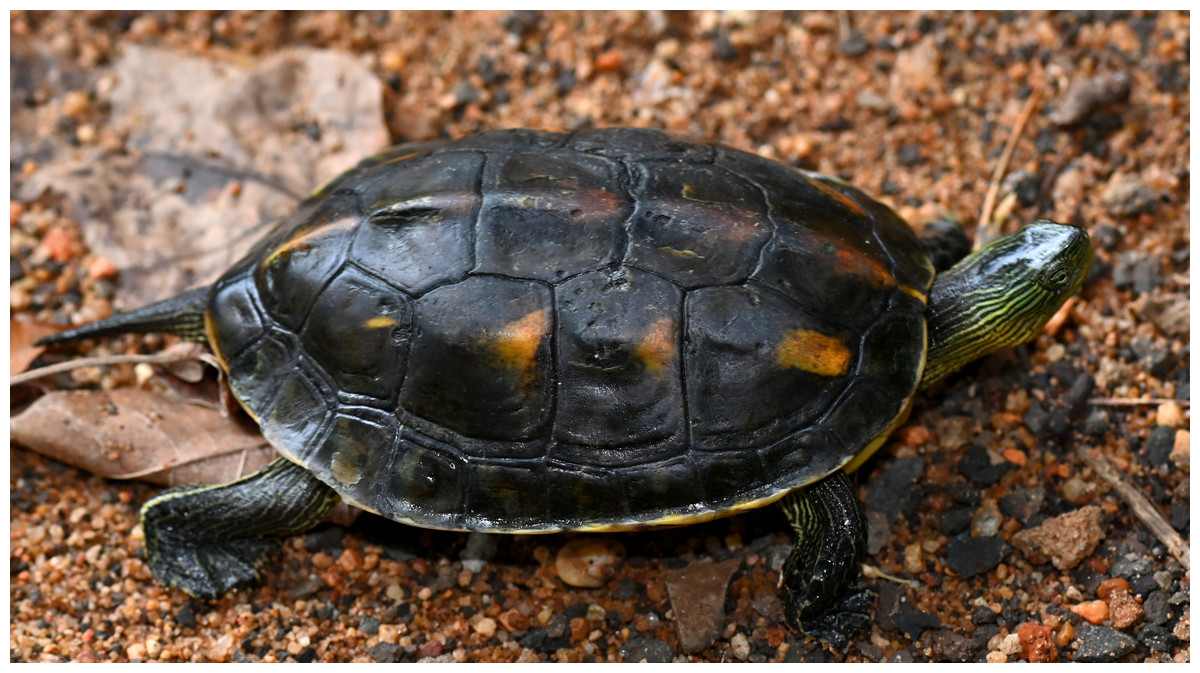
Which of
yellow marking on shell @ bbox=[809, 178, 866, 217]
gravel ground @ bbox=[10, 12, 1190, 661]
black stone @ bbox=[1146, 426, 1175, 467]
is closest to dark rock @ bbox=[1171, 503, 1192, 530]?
gravel ground @ bbox=[10, 12, 1190, 661]

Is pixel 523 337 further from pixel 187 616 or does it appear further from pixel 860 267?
pixel 187 616

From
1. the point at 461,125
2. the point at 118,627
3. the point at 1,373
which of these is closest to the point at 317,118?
the point at 461,125

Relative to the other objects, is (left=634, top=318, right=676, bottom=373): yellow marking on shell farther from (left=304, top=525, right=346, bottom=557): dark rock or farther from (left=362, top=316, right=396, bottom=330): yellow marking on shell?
(left=304, top=525, right=346, bottom=557): dark rock

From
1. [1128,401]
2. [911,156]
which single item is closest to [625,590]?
[1128,401]

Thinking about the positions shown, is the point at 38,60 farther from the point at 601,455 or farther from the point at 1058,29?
the point at 1058,29

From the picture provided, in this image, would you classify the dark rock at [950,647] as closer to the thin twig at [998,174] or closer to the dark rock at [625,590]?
the dark rock at [625,590]

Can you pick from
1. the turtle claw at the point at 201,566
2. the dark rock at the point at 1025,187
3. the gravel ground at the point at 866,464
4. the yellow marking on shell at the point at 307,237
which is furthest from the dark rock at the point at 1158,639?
the turtle claw at the point at 201,566
